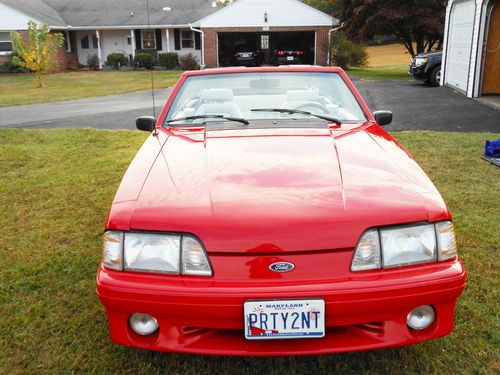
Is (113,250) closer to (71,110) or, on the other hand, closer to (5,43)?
(71,110)

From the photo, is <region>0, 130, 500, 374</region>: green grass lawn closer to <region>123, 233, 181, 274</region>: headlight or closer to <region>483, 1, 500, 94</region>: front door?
<region>123, 233, 181, 274</region>: headlight

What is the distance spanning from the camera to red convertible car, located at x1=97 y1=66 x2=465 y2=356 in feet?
6.42

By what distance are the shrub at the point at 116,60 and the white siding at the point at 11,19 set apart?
5.24 m

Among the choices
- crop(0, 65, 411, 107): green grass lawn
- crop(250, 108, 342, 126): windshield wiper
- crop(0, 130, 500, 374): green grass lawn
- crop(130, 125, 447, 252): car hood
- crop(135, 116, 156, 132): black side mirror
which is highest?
crop(250, 108, 342, 126): windshield wiper

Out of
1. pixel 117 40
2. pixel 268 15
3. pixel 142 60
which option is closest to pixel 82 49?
pixel 117 40

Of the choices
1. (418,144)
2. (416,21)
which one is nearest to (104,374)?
(418,144)

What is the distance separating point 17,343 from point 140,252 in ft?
3.69

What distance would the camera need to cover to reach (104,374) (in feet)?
7.84

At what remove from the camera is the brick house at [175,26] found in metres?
31.0

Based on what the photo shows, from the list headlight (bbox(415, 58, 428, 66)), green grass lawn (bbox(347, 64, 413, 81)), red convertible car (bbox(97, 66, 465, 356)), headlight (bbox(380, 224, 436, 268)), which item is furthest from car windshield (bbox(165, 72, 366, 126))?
green grass lawn (bbox(347, 64, 413, 81))

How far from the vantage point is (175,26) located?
3288 cm

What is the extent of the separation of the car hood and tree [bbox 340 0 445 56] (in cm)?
2314

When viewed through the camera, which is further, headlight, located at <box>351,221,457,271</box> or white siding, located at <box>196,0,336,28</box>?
white siding, located at <box>196,0,336,28</box>

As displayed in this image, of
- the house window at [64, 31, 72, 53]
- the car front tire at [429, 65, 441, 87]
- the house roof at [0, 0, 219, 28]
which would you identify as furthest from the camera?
the house window at [64, 31, 72, 53]
